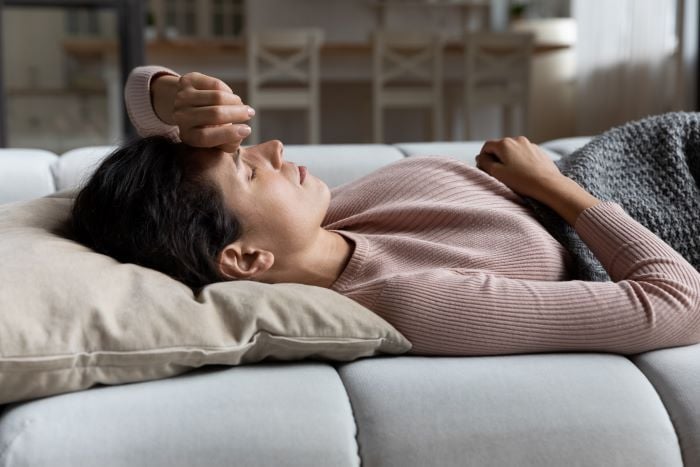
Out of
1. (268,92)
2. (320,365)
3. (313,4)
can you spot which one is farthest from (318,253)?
(313,4)

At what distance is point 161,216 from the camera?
46.3 inches

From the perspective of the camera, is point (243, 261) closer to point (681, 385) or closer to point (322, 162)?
point (681, 385)

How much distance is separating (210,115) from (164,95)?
Result: 9.5 inches

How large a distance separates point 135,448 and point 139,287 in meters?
0.21

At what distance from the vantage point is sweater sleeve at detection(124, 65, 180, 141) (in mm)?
1422

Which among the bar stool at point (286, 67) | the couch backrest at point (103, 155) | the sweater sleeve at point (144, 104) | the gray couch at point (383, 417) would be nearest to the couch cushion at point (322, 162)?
the couch backrest at point (103, 155)

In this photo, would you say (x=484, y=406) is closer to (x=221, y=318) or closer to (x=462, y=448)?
(x=462, y=448)

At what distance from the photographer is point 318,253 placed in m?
1.29

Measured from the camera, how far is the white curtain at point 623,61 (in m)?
4.67

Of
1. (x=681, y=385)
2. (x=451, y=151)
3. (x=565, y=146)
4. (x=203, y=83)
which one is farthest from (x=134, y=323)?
(x=565, y=146)

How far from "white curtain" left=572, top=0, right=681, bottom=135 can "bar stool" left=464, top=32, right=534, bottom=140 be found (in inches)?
16.5

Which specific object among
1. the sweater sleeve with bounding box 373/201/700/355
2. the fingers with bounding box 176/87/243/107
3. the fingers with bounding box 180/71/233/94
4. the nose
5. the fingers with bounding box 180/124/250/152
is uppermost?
the fingers with bounding box 180/71/233/94

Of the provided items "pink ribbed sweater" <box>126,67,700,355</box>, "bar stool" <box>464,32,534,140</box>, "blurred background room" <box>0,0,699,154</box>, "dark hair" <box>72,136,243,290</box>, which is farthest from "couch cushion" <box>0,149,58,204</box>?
"bar stool" <box>464,32,534,140</box>

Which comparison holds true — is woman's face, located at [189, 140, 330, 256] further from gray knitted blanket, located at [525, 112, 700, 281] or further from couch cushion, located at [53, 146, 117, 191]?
couch cushion, located at [53, 146, 117, 191]
